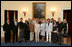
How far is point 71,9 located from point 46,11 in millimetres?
2309

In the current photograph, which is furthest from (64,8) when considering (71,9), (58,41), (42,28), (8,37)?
(8,37)

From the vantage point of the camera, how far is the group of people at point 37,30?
11.8 m

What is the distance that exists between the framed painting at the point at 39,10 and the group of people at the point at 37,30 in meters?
3.34

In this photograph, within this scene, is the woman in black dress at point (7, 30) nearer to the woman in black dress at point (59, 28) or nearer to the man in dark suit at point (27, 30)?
the man in dark suit at point (27, 30)

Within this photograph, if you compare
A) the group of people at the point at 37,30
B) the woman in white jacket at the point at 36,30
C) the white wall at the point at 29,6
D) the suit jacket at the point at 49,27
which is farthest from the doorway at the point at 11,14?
the suit jacket at the point at 49,27

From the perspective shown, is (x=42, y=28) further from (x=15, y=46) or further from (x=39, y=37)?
(x=15, y=46)

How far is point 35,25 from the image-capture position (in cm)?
1298

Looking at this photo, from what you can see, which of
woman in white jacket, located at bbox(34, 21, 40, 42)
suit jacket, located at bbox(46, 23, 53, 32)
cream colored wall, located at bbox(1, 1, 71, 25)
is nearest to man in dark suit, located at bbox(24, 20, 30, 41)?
woman in white jacket, located at bbox(34, 21, 40, 42)

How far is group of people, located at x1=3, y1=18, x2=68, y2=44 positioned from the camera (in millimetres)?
11758

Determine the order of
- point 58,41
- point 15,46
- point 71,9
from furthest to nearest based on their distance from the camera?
point 71,9 → point 58,41 → point 15,46

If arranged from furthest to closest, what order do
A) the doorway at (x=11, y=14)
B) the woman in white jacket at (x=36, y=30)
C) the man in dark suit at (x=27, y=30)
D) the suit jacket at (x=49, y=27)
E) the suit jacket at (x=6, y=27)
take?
the doorway at (x=11, y=14)
the woman in white jacket at (x=36, y=30)
the man in dark suit at (x=27, y=30)
the suit jacket at (x=49, y=27)
the suit jacket at (x=6, y=27)

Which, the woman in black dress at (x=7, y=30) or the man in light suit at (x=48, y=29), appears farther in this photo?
the man in light suit at (x=48, y=29)

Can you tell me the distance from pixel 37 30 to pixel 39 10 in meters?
4.15

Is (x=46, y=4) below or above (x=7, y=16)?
above
